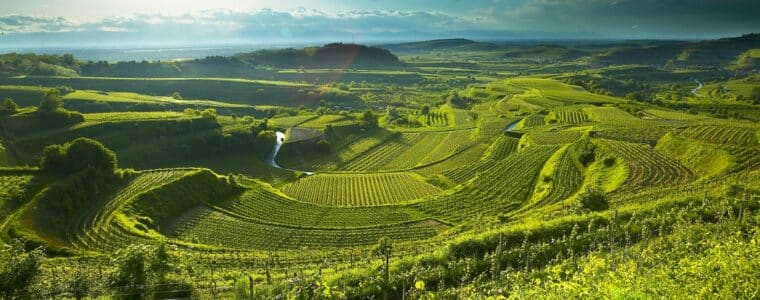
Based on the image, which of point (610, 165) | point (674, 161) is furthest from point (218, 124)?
point (674, 161)

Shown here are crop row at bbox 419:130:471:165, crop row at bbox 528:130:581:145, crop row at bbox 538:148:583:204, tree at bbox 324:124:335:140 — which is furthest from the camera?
tree at bbox 324:124:335:140

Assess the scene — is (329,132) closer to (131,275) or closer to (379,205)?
(379,205)

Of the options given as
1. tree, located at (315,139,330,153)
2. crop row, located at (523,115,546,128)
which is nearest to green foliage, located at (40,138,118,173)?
tree, located at (315,139,330,153)

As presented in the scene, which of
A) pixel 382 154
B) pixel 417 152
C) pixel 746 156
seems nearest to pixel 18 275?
pixel 746 156

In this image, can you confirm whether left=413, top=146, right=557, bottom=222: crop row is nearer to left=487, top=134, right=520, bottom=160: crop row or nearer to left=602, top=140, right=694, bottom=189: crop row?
left=487, top=134, right=520, bottom=160: crop row

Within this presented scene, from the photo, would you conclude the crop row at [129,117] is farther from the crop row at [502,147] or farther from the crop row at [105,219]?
the crop row at [502,147]

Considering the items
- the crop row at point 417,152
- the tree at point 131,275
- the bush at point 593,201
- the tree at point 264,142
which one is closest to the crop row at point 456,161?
the crop row at point 417,152
